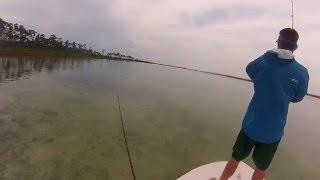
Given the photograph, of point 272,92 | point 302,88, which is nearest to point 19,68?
point 272,92

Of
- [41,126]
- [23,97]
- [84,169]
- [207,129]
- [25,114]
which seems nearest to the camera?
[84,169]

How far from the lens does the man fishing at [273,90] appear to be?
110 inches

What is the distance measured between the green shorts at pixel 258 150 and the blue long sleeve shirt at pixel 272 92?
0.28 ft

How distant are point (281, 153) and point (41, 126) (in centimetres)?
716

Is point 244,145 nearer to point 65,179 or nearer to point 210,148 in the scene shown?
point 65,179

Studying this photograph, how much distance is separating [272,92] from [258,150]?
2.07ft

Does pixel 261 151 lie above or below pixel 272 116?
below

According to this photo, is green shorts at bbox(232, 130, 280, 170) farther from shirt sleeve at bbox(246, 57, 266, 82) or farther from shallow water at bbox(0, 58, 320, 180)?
shallow water at bbox(0, 58, 320, 180)

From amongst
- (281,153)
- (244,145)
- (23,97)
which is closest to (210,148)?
(281,153)

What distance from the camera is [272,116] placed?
2.85 metres

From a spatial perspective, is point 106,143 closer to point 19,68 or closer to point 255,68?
point 255,68

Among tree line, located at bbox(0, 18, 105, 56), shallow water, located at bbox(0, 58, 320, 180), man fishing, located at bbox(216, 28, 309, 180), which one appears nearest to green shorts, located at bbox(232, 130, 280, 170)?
man fishing, located at bbox(216, 28, 309, 180)

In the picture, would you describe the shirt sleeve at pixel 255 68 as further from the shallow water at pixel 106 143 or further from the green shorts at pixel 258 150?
the shallow water at pixel 106 143

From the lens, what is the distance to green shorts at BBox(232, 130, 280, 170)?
2998 mm
